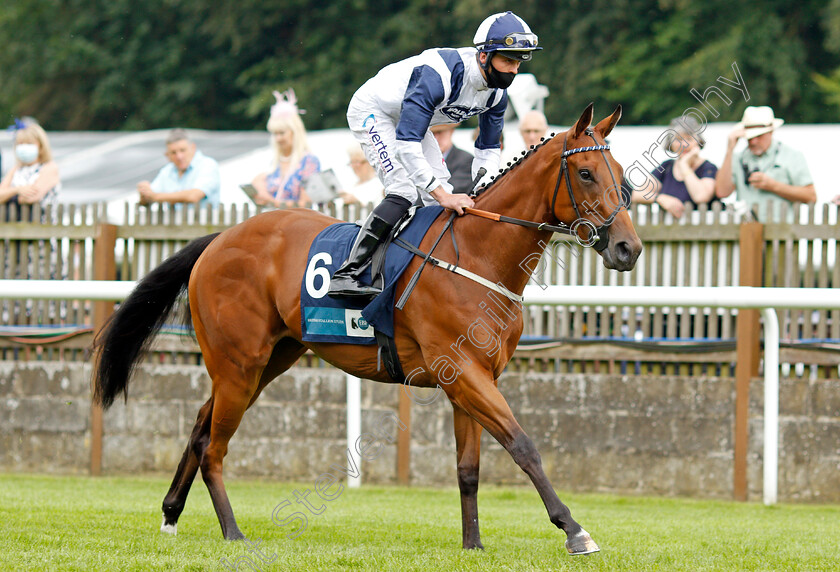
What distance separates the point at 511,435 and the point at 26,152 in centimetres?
627

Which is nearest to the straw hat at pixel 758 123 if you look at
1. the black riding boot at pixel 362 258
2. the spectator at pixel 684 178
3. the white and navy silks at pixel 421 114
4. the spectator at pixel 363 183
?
the spectator at pixel 684 178

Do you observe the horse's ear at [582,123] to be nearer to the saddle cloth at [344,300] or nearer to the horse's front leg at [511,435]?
the saddle cloth at [344,300]

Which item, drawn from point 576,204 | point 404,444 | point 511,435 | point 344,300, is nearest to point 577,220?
point 576,204

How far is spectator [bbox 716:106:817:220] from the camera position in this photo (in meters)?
8.17

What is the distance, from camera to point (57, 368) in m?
8.88

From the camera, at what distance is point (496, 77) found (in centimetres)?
534

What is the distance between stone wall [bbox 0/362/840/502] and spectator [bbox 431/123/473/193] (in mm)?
1421

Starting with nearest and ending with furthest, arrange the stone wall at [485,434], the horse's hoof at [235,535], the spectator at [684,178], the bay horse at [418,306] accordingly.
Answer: the bay horse at [418,306], the horse's hoof at [235,535], the stone wall at [485,434], the spectator at [684,178]

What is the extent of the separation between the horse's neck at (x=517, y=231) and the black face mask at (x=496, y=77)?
394 mm

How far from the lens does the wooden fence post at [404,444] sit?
26.8ft

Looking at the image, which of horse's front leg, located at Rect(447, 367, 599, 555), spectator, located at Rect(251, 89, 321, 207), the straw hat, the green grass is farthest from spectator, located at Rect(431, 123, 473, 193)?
horse's front leg, located at Rect(447, 367, 599, 555)

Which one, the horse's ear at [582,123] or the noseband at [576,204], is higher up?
the horse's ear at [582,123]

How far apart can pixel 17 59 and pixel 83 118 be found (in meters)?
2.09

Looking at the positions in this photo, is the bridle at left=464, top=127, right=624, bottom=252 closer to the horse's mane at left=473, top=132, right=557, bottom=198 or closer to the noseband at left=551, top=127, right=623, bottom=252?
the noseband at left=551, top=127, right=623, bottom=252
